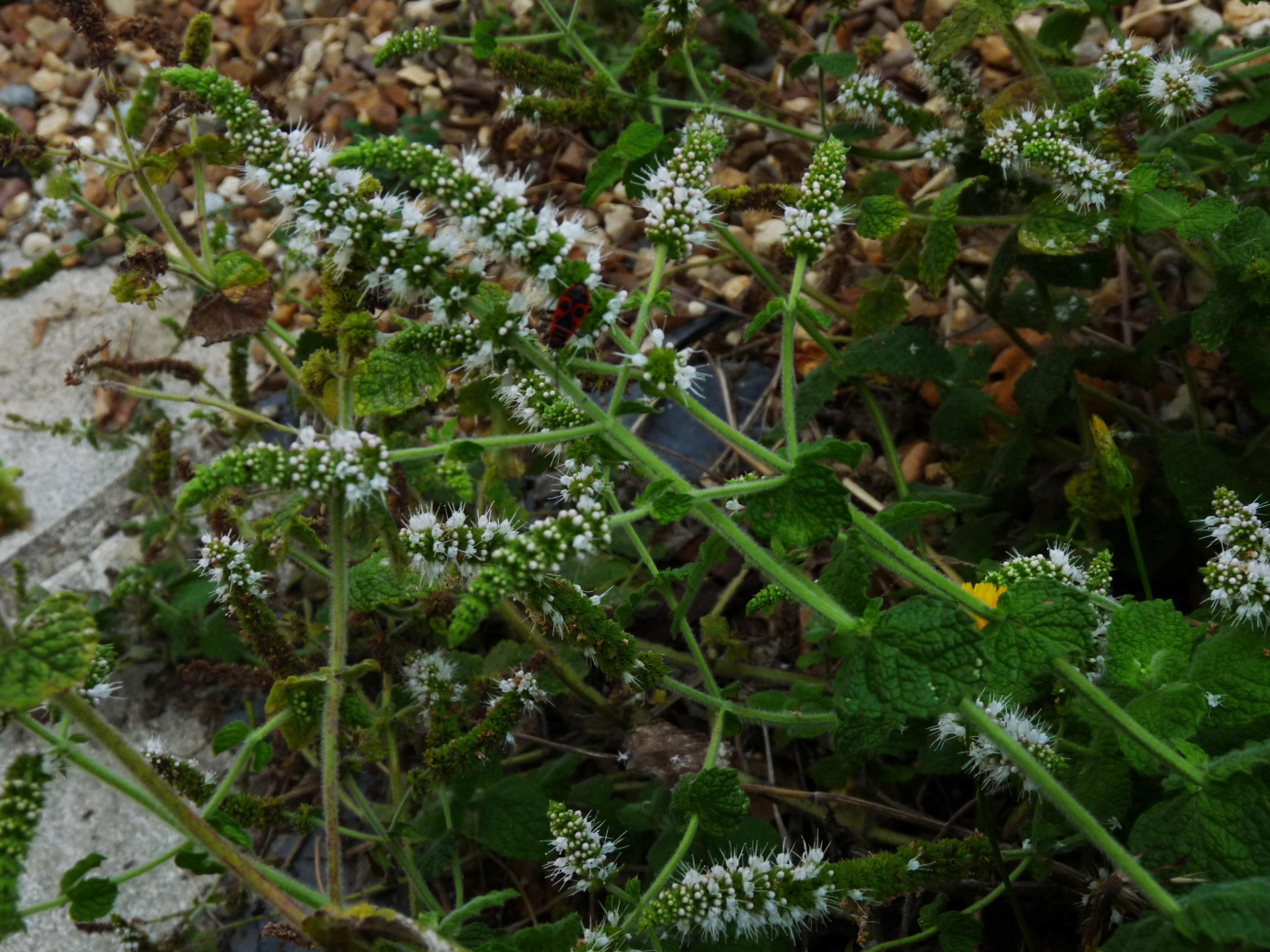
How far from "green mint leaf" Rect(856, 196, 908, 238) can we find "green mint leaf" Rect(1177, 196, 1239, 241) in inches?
18.8

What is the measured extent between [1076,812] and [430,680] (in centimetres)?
110

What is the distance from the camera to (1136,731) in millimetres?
1391

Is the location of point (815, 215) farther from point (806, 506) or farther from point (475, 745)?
point (475, 745)

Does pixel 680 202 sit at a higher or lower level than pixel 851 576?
higher

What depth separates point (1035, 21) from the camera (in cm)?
310

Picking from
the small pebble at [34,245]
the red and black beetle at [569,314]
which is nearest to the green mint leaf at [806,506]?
the red and black beetle at [569,314]

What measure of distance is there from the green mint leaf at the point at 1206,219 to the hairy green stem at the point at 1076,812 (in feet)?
3.13

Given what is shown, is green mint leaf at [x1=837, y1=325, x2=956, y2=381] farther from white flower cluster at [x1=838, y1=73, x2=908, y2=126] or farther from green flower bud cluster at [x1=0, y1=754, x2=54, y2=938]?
green flower bud cluster at [x1=0, y1=754, x2=54, y2=938]

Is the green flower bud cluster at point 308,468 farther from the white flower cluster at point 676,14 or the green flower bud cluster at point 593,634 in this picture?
the white flower cluster at point 676,14

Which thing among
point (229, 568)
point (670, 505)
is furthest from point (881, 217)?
point (229, 568)

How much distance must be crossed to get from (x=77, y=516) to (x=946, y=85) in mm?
2555

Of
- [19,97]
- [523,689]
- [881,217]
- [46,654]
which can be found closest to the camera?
[46,654]

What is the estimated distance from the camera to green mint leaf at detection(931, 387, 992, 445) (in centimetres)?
223

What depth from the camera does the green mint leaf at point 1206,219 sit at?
5.83 ft
